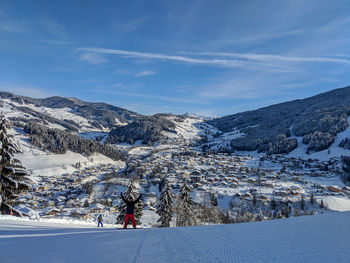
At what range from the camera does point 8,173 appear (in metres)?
14.8

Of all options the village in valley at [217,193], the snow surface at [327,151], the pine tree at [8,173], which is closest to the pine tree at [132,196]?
the village in valley at [217,193]

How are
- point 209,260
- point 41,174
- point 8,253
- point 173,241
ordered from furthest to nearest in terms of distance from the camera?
1. point 41,174
2. point 173,241
3. point 8,253
4. point 209,260

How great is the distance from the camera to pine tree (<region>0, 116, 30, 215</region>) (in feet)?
47.4

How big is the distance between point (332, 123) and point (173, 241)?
667ft

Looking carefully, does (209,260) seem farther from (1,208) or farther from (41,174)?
(41,174)

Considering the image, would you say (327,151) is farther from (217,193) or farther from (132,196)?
(132,196)

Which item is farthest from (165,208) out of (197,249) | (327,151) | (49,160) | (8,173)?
(327,151)

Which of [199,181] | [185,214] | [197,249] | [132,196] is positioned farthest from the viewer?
[199,181]

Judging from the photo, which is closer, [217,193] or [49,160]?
[217,193]

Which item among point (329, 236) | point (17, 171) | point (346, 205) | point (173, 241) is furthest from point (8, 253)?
point (346, 205)

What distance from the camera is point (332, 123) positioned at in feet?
545

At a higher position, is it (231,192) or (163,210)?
(163,210)

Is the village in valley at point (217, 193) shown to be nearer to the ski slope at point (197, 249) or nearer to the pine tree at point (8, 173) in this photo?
the pine tree at point (8, 173)

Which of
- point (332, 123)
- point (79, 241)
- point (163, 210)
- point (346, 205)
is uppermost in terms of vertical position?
point (332, 123)
